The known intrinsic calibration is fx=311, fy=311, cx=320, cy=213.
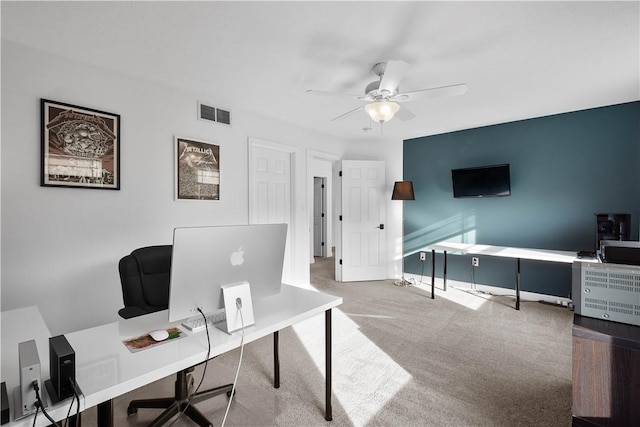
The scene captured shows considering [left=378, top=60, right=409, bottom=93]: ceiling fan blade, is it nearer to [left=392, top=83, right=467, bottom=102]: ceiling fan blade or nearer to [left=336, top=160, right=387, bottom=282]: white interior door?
[left=392, top=83, right=467, bottom=102]: ceiling fan blade

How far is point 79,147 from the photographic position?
2.60 meters

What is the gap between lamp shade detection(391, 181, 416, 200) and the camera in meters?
5.14

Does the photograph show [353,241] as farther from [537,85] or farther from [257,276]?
[257,276]

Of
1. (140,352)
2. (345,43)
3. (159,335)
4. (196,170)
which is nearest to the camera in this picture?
(140,352)

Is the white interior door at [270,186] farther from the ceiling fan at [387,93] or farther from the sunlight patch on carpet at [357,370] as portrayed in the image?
the ceiling fan at [387,93]

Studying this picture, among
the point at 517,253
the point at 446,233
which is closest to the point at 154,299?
the point at 517,253

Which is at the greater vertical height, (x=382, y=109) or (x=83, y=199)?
(x=382, y=109)

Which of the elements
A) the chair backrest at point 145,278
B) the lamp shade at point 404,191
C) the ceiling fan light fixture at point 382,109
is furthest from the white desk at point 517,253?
the chair backrest at point 145,278

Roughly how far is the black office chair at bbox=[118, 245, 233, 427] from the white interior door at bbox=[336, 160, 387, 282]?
11.5 ft

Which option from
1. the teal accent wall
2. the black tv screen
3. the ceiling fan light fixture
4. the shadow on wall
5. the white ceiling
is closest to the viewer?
the white ceiling

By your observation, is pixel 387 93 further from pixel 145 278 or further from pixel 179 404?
pixel 179 404

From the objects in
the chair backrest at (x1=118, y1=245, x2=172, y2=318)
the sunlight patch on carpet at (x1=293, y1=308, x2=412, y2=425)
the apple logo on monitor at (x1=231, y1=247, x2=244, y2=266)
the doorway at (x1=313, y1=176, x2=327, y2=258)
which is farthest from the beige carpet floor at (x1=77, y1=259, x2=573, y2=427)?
the doorway at (x1=313, y1=176, x2=327, y2=258)

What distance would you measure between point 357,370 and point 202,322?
1514mm

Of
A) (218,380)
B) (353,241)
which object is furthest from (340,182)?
(218,380)
